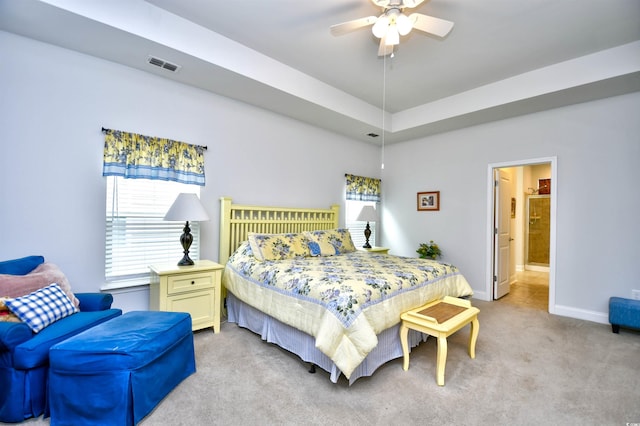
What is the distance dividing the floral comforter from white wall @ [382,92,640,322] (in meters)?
1.75

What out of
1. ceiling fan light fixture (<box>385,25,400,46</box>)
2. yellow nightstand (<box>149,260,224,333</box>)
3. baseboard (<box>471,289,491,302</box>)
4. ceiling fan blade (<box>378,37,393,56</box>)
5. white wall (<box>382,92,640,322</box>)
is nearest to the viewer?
ceiling fan light fixture (<box>385,25,400,46</box>)

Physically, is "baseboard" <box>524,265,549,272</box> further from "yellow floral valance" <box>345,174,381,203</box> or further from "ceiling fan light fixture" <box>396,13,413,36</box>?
"ceiling fan light fixture" <box>396,13,413,36</box>

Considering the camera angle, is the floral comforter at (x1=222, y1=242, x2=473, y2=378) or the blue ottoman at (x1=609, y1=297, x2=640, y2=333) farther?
the blue ottoman at (x1=609, y1=297, x2=640, y2=333)

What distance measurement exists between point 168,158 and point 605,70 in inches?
187

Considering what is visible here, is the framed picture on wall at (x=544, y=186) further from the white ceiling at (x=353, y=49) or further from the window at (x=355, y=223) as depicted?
the window at (x=355, y=223)

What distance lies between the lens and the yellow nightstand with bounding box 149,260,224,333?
9.07 feet

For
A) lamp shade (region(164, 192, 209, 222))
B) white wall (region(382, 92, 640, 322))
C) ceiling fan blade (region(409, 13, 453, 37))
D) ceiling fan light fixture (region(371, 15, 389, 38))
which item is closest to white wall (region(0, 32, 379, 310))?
lamp shade (region(164, 192, 209, 222))

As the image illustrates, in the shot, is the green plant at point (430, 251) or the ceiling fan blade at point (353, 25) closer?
the ceiling fan blade at point (353, 25)

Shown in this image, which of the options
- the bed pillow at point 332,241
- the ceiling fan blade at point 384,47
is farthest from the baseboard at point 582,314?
the ceiling fan blade at point 384,47

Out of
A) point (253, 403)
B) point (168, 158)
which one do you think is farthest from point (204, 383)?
point (168, 158)

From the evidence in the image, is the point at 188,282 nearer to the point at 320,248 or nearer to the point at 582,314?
the point at 320,248

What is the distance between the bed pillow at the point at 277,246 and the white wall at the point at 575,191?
2722 mm

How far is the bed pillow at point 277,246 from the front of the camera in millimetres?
3232

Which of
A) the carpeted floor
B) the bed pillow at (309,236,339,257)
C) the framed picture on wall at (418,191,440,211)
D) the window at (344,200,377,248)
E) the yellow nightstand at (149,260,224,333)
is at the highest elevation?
the framed picture on wall at (418,191,440,211)
